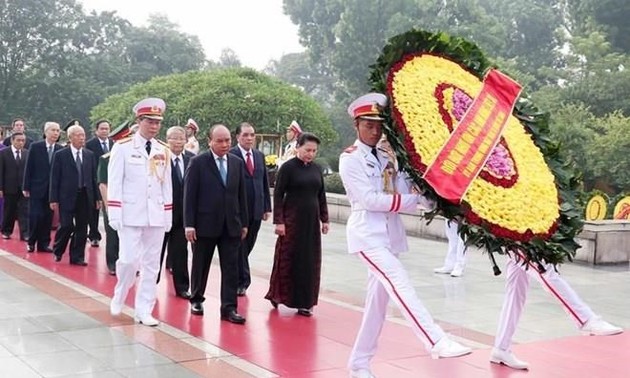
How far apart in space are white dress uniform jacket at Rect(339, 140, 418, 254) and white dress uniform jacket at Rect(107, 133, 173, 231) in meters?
2.14

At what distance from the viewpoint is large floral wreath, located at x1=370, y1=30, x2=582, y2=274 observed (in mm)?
3961

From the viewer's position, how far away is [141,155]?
611 cm

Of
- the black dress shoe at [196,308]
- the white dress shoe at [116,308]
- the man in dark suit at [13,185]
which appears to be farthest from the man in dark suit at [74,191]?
the black dress shoe at [196,308]

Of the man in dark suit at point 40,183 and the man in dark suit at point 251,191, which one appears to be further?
the man in dark suit at point 40,183

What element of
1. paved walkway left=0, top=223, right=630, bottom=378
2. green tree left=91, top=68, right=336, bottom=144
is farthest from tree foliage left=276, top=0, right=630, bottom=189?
paved walkway left=0, top=223, right=630, bottom=378

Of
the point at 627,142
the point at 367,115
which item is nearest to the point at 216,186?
the point at 367,115

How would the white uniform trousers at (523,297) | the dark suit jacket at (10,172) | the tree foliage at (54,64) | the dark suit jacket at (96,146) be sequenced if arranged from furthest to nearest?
the tree foliage at (54,64) → the dark suit jacket at (10,172) → the dark suit jacket at (96,146) → the white uniform trousers at (523,297)

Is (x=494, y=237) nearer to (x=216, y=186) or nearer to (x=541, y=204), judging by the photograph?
(x=541, y=204)

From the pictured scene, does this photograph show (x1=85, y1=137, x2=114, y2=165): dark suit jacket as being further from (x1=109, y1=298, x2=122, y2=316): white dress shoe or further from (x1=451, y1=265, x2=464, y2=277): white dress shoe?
(x1=451, y1=265, x2=464, y2=277): white dress shoe

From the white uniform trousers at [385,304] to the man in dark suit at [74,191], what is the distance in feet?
17.6

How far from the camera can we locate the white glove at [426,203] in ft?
13.0

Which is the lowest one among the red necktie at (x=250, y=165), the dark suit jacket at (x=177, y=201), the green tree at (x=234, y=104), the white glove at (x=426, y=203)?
the dark suit jacket at (x=177, y=201)

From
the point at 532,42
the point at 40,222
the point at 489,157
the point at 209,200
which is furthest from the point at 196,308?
the point at 532,42

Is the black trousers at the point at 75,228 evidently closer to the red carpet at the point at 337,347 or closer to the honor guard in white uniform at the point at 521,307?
the red carpet at the point at 337,347
